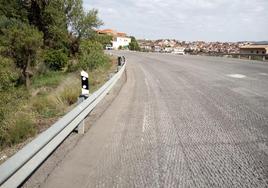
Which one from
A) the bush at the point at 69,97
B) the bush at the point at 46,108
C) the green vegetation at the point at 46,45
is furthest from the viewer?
the green vegetation at the point at 46,45

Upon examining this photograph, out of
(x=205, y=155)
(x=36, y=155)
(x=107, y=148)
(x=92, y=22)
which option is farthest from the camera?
(x=92, y=22)

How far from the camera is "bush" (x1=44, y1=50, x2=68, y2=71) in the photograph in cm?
4101

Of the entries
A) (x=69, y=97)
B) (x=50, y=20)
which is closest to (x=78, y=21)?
(x=50, y=20)

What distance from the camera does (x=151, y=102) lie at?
1040cm

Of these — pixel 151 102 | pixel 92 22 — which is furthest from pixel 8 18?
pixel 151 102

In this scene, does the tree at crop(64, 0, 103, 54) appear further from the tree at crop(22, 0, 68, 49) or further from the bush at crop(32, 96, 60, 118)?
the bush at crop(32, 96, 60, 118)

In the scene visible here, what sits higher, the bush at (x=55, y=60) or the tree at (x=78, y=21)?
the tree at (x=78, y=21)

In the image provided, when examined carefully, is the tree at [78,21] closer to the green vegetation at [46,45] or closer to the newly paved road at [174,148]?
the green vegetation at [46,45]

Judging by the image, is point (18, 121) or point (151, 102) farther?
point (151, 102)

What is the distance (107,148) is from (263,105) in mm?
5205

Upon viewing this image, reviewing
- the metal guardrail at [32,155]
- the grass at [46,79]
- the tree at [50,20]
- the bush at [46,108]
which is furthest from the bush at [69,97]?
the tree at [50,20]

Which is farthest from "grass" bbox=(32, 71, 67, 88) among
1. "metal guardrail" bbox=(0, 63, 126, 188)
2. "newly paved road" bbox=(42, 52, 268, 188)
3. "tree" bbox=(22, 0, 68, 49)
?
"metal guardrail" bbox=(0, 63, 126, 188)

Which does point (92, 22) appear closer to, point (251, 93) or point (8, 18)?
point (8, 18)

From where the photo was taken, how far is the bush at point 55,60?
4101cm
